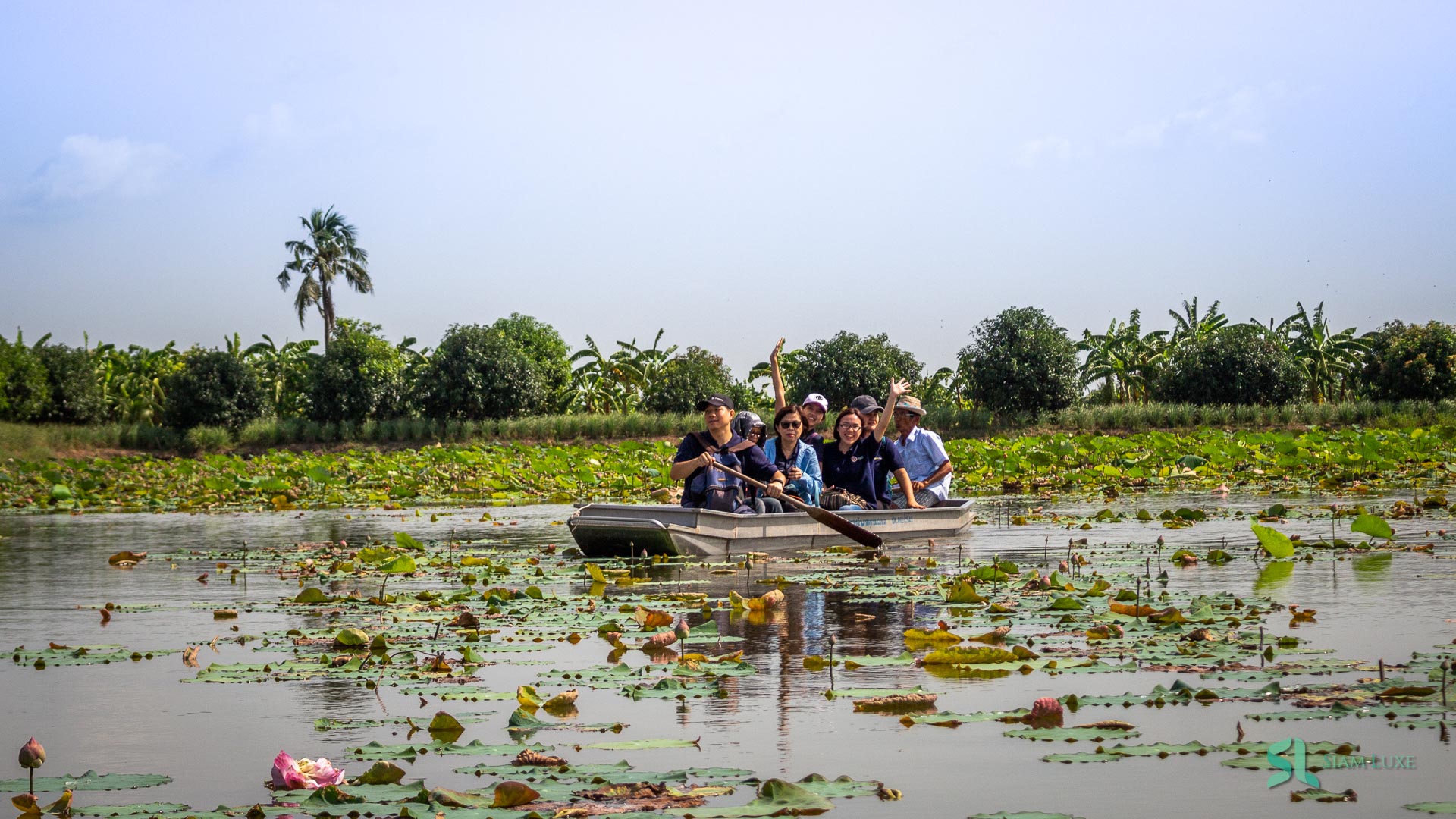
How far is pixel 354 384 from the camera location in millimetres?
51562

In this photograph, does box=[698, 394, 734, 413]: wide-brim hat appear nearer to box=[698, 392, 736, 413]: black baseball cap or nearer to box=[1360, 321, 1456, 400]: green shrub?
box=[698, 392, 736, 413]: black baseball cap

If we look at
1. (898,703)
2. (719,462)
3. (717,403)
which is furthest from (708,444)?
(898,703)

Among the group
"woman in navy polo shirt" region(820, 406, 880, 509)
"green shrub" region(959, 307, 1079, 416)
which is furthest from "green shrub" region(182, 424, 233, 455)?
"woman in navy polo shirt" region(820, 406, 880, 509)

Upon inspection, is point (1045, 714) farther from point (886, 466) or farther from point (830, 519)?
point (886, 466)

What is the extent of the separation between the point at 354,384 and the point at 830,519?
42.2 metres

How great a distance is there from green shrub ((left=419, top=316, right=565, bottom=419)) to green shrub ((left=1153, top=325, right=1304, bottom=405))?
22.8 metres

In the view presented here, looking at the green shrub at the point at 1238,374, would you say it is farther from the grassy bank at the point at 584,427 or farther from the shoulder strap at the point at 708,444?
the shoulder strap at the point at 708,444

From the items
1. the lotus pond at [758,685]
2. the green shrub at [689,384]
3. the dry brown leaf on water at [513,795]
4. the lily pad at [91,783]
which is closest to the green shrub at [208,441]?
the green shrub at [689,384]

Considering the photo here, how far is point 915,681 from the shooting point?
234 inches

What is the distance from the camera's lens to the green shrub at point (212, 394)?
5088cm

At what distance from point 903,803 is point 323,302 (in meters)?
65.2

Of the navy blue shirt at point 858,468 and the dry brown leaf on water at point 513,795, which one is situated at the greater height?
the navy blue shirt at point 858,468

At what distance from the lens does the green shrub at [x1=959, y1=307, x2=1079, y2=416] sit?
151 feet

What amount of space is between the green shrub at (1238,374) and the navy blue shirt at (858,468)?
35891mm
